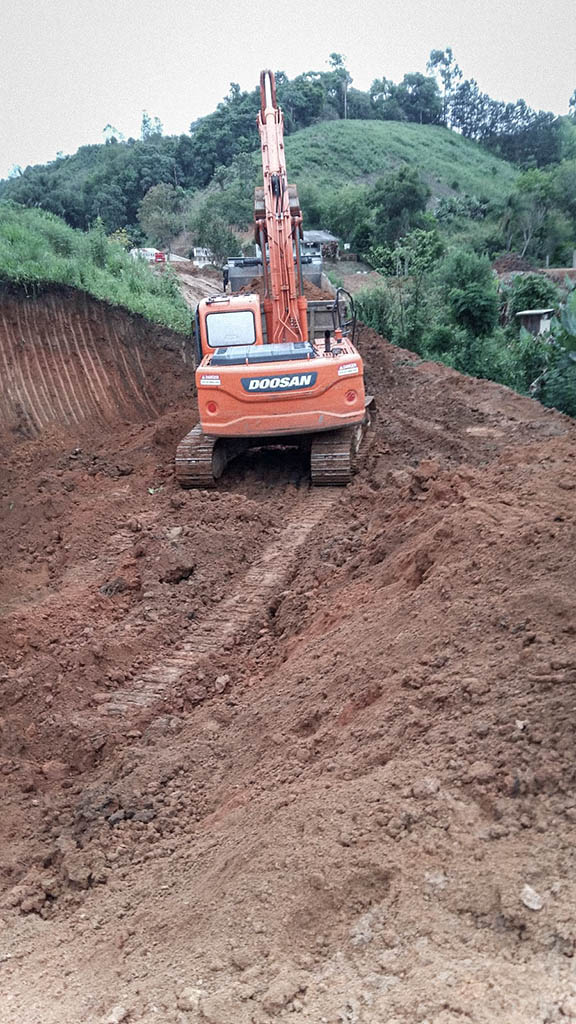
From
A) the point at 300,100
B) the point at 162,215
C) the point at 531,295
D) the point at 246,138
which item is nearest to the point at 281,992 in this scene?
the point at 531,295

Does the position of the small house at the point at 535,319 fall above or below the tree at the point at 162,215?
below

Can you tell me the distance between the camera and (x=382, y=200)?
39.6 m

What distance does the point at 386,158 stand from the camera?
61.4 m

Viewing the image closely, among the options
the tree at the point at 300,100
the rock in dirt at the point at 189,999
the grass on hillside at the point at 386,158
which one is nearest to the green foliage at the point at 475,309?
the rock in dirt at the point at 189,999

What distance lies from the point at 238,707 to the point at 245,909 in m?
2.06

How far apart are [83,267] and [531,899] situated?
15618mm

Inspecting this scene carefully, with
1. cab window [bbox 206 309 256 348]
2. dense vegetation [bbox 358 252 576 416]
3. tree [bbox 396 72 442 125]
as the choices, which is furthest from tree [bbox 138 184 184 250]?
tree [bbox 396 72 442 125]

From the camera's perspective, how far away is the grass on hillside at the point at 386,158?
5606 centimetres

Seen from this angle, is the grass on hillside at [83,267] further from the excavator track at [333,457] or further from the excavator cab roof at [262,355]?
the excavator track at [333,457]

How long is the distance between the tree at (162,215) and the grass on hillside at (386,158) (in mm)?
12977

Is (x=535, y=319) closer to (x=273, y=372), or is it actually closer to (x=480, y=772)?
(x=273, y=372)

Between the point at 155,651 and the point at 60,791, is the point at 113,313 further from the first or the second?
the point at 60,791

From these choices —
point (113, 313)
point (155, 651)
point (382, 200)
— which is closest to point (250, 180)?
point (382, 200)

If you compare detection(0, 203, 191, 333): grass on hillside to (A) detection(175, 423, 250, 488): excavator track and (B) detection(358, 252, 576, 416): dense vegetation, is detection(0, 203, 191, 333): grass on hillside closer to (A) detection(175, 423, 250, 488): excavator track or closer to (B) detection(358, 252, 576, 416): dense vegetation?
(B) detection(358, 252, 576, 416): dense vegetation
